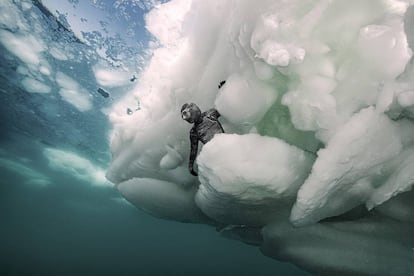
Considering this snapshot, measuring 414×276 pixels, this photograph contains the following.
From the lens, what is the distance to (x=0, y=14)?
31.7 feet

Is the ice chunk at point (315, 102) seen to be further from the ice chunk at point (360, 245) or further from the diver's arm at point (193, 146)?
the ice chunk at point (360, 245)

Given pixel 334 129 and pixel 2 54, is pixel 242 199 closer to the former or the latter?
pixel 334 129

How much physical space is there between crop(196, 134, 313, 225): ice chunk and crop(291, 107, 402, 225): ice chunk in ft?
1.37

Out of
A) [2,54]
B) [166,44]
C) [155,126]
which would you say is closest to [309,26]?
[155,126]

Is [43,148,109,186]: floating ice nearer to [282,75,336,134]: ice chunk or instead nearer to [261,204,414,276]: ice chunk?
[261,204,414,276]: ice chunk

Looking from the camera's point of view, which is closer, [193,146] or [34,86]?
[193,146]

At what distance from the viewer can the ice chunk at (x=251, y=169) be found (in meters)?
3.47

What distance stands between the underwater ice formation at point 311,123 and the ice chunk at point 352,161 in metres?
0.01

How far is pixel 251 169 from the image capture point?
354 cm

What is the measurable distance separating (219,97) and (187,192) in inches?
104

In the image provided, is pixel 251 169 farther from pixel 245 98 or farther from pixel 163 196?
pixel 163 196

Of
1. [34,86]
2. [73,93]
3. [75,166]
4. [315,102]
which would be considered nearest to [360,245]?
[315,102]

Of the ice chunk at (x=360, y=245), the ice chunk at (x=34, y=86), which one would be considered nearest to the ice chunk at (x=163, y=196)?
the ice chunk at (x=360, y=245)

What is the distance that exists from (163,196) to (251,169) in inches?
113
